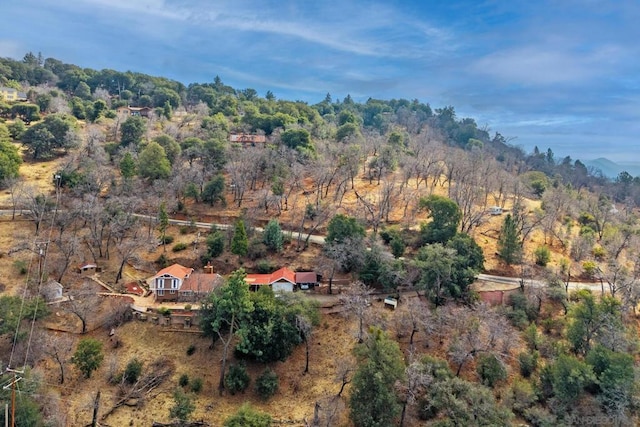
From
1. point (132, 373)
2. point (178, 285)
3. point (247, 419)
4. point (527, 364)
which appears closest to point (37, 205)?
point (178, 285)

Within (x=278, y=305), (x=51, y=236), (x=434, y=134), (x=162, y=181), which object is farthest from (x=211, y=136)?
(x=434, y=134)

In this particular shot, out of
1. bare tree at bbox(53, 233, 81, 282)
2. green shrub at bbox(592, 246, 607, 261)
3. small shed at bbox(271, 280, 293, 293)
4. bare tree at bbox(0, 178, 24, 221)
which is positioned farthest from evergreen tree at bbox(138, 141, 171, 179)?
green shrub at bbox(592, 246, 607, 261)

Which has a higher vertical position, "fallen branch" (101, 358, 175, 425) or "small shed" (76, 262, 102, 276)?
"small shed" (76, 262, 102, 276)

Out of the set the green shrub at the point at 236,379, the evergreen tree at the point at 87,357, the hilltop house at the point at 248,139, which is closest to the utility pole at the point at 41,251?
the evergreen tree at the point at 87,357

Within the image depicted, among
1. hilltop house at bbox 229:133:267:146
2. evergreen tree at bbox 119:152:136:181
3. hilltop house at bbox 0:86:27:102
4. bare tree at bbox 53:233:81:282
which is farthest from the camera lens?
hilltop house at bbox 0:86:27:102

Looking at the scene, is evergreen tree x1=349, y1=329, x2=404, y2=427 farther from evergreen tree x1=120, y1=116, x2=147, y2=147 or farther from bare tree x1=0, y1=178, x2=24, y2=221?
evergreen tree x1=120, y1=116, x2=147, y2=147

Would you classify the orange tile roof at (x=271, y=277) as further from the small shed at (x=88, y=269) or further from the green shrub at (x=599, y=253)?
the green shrub at (x=599, y=253)
